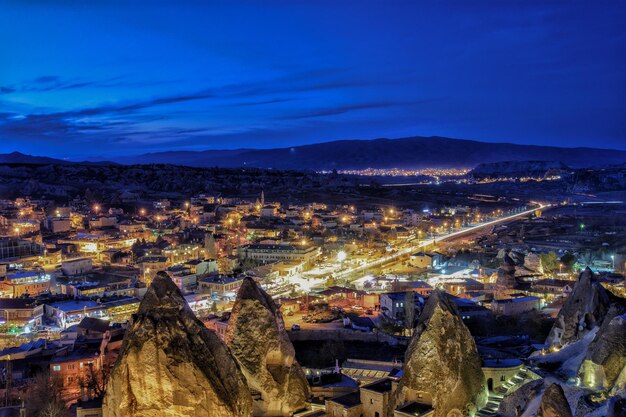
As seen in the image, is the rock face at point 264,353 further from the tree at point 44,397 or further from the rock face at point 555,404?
the tree at point 44,397

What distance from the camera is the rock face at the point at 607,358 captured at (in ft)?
35.5

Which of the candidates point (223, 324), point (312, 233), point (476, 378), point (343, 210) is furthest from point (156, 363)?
point (343, 210)

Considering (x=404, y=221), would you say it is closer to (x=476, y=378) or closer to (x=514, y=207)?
(x=514, y=207)

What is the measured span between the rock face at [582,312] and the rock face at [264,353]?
7757 mm

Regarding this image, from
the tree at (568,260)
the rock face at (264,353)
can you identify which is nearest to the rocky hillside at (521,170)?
the tree at (568,260)

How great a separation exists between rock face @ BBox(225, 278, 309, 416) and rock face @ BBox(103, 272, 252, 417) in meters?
3.07

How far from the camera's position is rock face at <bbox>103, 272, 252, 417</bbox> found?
8.16 metres

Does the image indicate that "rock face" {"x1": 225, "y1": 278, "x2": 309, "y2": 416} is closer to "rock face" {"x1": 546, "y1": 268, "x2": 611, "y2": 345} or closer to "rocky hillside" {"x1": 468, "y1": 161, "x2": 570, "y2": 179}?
"rock face" {"x1": 546, "y1": 268, "x2": 611, "y2": 345}

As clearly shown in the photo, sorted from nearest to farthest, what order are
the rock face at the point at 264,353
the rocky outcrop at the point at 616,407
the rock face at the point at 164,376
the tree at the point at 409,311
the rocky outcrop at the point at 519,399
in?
the rocky outcrop at the point at 616,407 → the rock face at the point at 164,376 → the rocky outcrop at the point at 519,399 → the rock face at the point at 264,353 → the tree at the point at 409,311

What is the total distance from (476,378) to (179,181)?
88168 millimetres

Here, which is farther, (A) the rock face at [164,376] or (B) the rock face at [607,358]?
(B) the rock face at [607,358]

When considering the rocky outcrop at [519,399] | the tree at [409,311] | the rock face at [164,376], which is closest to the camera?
the rock face at [164,376]

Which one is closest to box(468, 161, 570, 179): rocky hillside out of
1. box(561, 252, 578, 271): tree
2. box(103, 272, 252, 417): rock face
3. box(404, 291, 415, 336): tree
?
box(561, 252, 578, 271): tree

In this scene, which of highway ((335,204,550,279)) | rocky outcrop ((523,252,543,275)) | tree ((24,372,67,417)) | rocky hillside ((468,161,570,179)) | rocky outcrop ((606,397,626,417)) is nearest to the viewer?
rocky outcrop ((606,397,626,417))
